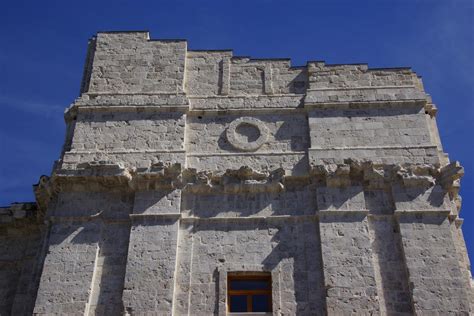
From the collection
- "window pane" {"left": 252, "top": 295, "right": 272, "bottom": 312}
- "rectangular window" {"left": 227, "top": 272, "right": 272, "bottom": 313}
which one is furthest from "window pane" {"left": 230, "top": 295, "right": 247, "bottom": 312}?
"window pane" {"left": 252, "top": 295, "right": 272, "bottom": 312}

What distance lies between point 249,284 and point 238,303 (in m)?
0.58

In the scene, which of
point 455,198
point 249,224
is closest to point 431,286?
point 455,198

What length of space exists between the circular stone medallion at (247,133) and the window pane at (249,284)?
4.14 metres

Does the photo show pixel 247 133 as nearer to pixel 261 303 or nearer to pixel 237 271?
pixel 237 271

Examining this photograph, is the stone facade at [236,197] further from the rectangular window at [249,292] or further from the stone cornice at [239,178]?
the rectangular window at [249,292]

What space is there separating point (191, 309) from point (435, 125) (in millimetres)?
9462

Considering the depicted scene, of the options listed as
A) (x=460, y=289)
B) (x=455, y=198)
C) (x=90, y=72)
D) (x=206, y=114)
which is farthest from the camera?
(x=90, y=72)

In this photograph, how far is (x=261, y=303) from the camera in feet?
56.3

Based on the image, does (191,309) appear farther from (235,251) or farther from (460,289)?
(460,289)

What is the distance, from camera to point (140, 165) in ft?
63.3

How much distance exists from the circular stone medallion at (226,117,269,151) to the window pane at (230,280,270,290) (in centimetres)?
414

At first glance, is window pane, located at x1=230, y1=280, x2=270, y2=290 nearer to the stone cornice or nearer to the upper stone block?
the stone cornice

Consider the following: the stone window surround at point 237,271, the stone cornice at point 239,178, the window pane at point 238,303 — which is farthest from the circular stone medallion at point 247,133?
the window pane at point 238,303

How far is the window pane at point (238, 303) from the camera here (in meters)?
17.1
